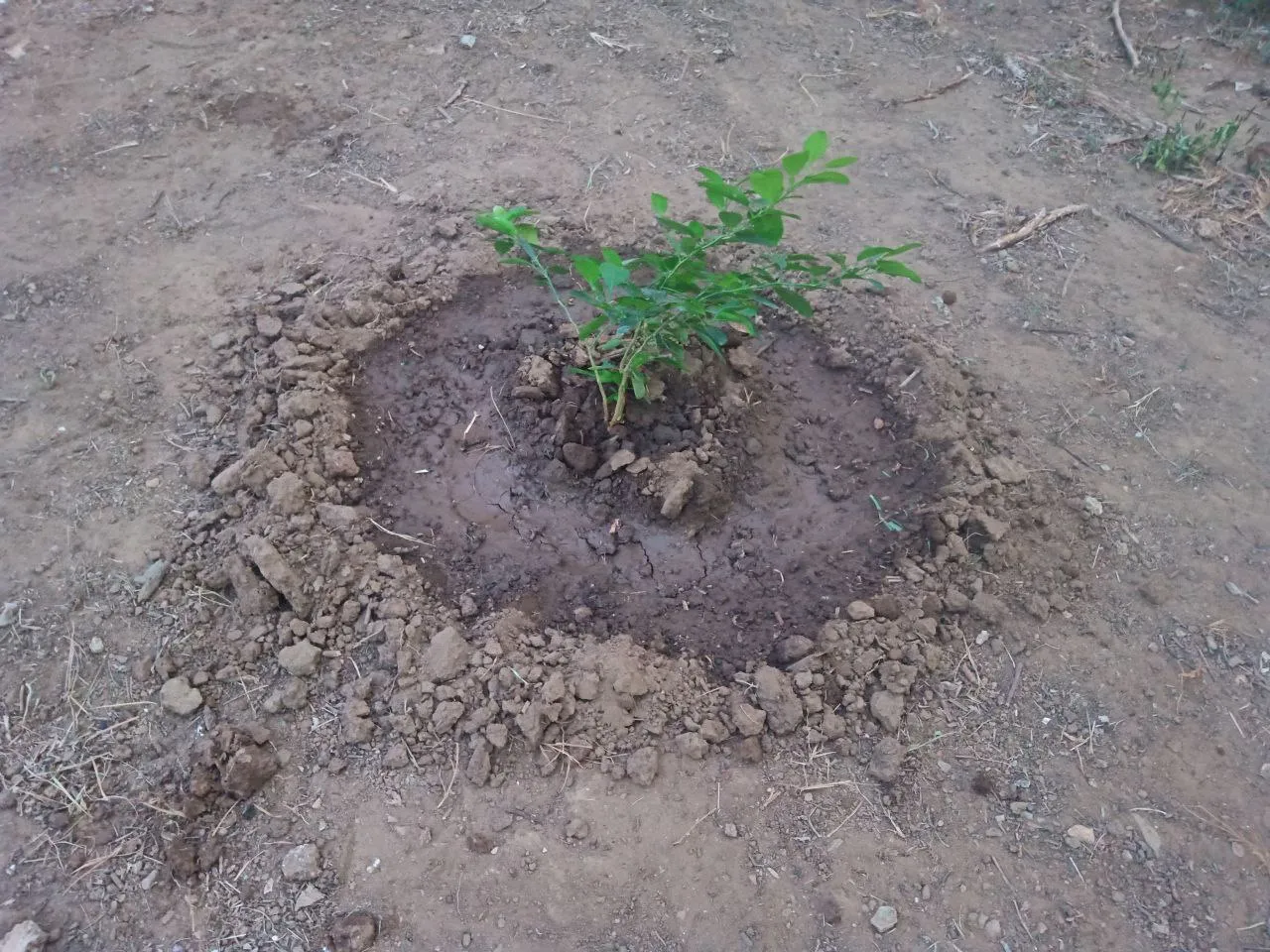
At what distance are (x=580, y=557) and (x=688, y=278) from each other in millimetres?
967

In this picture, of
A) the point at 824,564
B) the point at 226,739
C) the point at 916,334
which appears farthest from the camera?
the point at 916,334

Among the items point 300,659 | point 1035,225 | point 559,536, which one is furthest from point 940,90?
point 300,659

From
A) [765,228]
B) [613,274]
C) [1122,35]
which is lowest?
[1122,35]

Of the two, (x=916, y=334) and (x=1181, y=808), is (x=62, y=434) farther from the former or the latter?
(x=1181, y=808)

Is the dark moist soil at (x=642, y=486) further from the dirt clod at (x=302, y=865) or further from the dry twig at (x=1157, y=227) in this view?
the dry twig at (x=1157, y=227)

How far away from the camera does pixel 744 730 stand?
7.63ft

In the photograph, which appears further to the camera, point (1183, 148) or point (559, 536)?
point (1183, 148)

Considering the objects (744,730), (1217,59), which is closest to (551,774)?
(744,730)

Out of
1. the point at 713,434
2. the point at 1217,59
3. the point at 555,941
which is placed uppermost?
the point at 1217,59

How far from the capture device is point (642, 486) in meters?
2.85

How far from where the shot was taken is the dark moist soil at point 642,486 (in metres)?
2.65

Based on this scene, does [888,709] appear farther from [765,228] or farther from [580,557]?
[765,228]

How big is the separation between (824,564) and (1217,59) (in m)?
4.23

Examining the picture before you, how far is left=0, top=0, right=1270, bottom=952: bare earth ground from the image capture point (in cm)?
210
